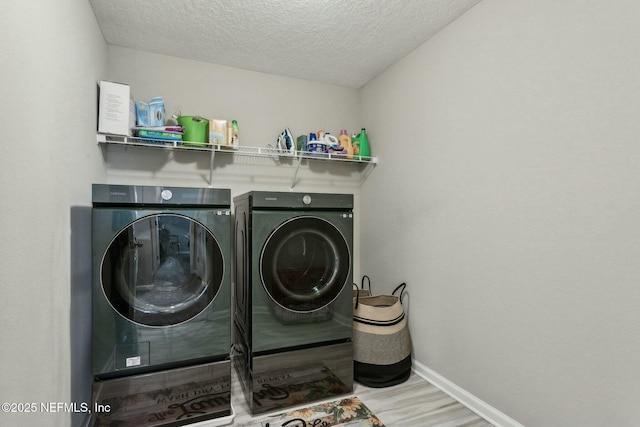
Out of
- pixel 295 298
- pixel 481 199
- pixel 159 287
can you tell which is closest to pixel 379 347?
pixel 295 298

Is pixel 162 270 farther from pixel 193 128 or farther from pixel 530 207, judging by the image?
pixel 530 207

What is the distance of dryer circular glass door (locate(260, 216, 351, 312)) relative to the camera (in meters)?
1.89

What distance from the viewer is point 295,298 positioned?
1.93m

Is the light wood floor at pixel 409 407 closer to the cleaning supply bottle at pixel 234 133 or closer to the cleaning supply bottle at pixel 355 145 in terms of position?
the cleaning supply bottle at pixel 234 133

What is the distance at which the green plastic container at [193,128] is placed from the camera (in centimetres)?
237

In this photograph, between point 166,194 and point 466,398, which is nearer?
point 166,194

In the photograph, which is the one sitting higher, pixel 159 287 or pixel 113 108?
pixel 113 108

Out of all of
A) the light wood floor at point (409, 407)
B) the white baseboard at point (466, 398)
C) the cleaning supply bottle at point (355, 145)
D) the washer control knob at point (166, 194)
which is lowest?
the light wood floor at point (409, 407)

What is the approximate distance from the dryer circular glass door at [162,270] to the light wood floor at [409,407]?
0.75 metres

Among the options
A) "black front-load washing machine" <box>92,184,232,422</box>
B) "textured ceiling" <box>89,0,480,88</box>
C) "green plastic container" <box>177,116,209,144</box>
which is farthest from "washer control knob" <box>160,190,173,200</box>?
"textured ceiling" <box>89,0,480,88</box>

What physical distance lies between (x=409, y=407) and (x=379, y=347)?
0.38 m

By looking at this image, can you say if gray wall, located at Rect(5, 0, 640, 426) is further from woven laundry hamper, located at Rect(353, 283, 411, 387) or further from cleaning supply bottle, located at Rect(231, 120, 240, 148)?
cleaning supply bottle, located at Rect(231, 120, 240, 148)

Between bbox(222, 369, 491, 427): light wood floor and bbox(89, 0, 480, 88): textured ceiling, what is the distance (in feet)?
8.03

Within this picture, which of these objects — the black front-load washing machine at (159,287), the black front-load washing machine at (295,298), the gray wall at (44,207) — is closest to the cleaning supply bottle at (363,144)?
the black front-load washing machine at (295,298)
